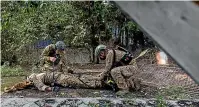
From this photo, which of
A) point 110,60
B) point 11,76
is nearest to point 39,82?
point 110,60

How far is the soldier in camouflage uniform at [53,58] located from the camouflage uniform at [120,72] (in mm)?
1367

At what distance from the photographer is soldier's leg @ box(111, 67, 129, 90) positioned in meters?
7.48

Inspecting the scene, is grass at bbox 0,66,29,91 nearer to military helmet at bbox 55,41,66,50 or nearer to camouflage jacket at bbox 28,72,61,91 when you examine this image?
camouflage jacket at bbox 28,72,61,91

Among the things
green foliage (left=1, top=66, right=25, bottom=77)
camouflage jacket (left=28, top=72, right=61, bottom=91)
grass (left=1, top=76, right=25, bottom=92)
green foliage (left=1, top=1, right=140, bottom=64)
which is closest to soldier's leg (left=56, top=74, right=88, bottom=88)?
camouflage jacket (left=28, top=72, right=61, bottom=91)

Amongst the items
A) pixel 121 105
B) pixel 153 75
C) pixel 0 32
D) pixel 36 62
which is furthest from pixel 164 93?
pixel 0 32

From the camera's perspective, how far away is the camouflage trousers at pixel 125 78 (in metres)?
7.50

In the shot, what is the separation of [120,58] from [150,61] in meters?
4.42

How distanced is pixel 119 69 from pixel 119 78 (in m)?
0.19

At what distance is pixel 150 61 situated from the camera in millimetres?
12133

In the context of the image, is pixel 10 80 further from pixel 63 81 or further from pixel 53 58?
pixel 63 81

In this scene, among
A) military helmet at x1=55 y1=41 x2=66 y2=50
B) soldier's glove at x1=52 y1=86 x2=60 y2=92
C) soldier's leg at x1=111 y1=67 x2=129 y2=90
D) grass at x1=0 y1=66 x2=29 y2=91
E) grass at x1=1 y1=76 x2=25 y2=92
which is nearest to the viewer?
soldier's leg at x1=111 y1=67 x2=129 y2=90

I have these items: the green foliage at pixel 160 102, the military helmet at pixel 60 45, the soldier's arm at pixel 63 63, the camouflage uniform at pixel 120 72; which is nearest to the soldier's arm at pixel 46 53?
the military helmet at pixel 60 45

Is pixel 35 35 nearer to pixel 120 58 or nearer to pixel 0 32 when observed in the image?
pixel 0 32

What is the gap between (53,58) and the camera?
8.48m
